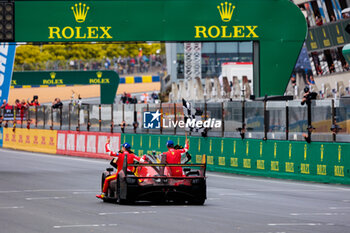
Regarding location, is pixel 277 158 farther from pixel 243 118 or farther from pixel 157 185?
pixel 157 185

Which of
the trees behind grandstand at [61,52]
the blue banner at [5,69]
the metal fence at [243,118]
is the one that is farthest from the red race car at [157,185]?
the trees behind grandstand at [61,52]

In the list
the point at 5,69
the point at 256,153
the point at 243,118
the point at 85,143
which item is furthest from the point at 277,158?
the point at 5,69

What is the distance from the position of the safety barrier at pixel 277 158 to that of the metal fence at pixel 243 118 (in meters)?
0.28

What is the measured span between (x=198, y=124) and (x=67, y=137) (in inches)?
463

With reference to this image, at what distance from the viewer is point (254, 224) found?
13344 millimetres

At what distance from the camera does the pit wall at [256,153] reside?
23.6 meters

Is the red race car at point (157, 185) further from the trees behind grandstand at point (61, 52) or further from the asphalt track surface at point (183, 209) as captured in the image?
the trees behind grandstand at point (61, 52)

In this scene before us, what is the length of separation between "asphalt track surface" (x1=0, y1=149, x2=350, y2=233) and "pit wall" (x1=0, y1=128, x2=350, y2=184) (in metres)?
0.59

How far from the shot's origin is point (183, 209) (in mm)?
16047

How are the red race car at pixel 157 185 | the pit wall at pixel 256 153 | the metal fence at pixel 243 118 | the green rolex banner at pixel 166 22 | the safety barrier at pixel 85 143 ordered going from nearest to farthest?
the red race car at pixel 157 185 → the pit wall at pixel 256 153 → the metal fence at pixel 243 118 → the green rolex banner at pixel 166 22 → the safety barrier at pixel 85 143

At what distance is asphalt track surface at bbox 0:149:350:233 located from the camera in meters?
13.0

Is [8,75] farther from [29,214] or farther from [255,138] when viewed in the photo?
[29,214]

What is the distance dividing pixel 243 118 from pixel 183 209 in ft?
39.3

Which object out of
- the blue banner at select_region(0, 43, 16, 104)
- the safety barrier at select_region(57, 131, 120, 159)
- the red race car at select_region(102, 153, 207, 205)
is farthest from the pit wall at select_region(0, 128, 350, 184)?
the blue banner at select_region(0, 43, 16, 104)
